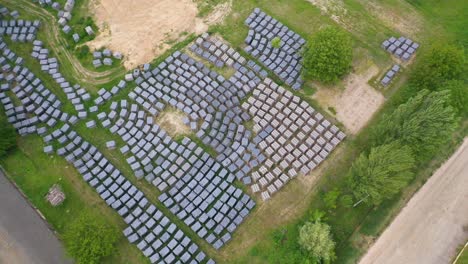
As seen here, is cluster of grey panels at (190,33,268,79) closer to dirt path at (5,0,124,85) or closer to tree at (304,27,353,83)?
tree at (304,27,353,83)

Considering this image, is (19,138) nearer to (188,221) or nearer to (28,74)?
(28,74)

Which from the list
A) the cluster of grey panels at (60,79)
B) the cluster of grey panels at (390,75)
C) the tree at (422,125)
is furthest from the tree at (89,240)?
the cluster of grey panels at (390,75)

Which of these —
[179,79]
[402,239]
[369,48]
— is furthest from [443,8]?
[179,79]

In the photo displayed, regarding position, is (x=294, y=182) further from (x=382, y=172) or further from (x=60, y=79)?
(x=60, y=79)

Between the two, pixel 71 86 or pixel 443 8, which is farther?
pixel 443 8

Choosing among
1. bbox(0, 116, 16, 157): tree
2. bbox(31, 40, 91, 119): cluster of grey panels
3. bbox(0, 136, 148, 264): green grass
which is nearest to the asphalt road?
bbox(0, 136, 148, 264): green grass

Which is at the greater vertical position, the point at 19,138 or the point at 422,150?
the point at 422,150

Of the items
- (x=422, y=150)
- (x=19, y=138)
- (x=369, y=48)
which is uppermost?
(x=369, y=48)
